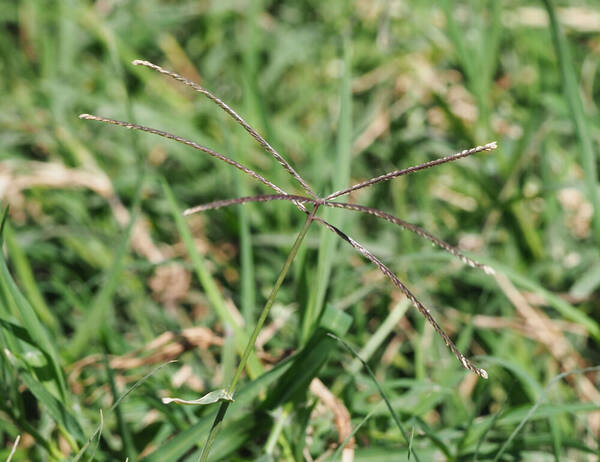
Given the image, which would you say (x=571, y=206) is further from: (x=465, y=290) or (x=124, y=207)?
(x=124, y=207)

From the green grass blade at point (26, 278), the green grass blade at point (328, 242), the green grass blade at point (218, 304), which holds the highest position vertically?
the green grass blade at point (328, 242)

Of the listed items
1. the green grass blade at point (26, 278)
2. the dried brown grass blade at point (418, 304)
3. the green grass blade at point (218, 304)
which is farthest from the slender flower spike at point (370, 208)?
the green grass blade at point (26, 278)

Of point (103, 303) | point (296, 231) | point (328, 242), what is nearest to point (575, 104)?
point (328, 242)

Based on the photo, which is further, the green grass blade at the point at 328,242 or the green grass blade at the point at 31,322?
the green grass blade at the point at 328,242

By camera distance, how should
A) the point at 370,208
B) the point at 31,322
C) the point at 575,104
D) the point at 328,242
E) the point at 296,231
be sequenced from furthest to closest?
the point at 296,231, the point at 575,104, the point at 328,242, the point at 31,322, the point at 370,208

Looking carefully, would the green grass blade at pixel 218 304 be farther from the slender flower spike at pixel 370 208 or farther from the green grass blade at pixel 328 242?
the slender flower spike at pixel 370 208

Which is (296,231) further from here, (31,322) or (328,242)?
(31,322)

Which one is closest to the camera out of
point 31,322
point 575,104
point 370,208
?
point 370,208

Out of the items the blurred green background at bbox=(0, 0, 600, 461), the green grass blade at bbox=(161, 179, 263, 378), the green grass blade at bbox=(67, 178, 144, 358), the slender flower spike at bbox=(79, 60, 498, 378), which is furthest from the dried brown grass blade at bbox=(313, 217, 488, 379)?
the green grass blade at bbox=(67, 178, 144, 358)

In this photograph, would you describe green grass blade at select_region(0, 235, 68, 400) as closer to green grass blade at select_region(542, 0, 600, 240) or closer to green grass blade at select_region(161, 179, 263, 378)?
Answer: green grass blade at select_region(161, 179, 263, 378)
